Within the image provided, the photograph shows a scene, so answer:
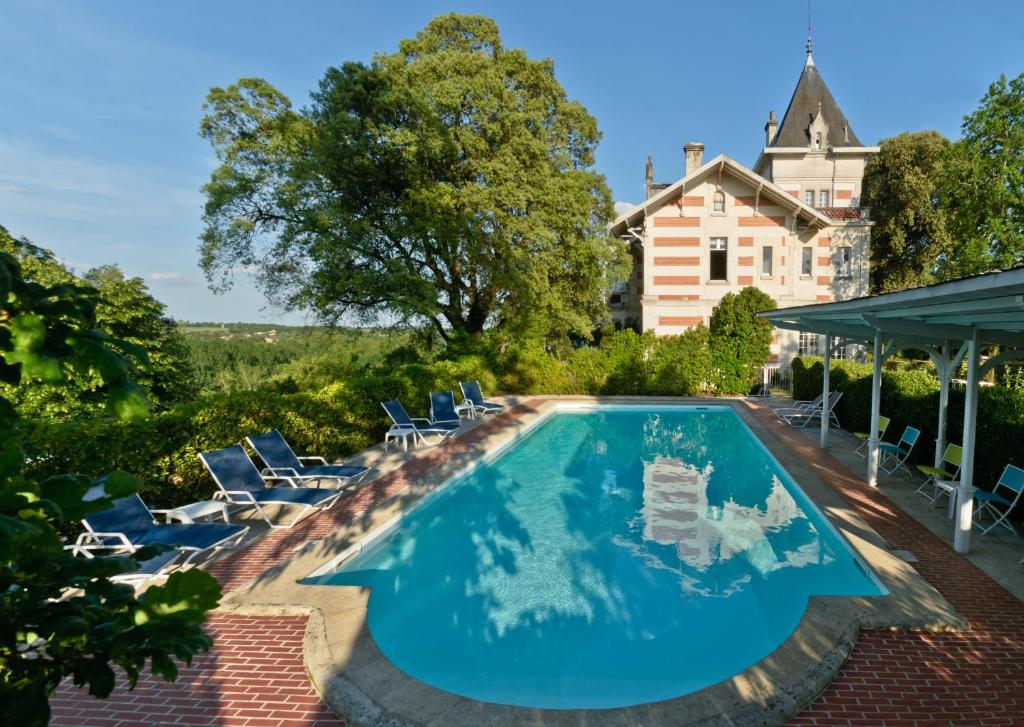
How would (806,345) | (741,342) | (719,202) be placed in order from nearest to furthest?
(741,342), (806,345), (719,202)

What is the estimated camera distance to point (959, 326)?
6.71 meters

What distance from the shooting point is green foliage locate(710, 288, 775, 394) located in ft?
64.6

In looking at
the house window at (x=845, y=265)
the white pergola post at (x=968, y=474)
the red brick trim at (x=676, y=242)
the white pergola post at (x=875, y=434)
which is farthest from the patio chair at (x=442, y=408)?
the house window at (x=845, y=265)

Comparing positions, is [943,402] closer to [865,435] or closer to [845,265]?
[865,435]

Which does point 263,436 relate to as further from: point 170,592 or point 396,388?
point 170,592

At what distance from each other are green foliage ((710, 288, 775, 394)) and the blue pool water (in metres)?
9.60

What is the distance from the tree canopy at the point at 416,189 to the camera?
17.5m

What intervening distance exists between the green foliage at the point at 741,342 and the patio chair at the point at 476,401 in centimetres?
911

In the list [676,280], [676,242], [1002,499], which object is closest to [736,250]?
[676,242]

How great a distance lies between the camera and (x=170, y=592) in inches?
49.3

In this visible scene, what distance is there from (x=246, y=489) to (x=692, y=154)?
2958cm

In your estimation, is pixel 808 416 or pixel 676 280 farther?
pixel 676 280

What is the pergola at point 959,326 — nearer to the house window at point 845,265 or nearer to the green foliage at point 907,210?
the house window at point 845,265

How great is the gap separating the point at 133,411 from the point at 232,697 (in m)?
3.74
